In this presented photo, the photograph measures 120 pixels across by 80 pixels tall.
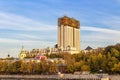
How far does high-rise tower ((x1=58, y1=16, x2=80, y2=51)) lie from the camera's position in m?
124

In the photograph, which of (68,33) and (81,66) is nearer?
(81,66)

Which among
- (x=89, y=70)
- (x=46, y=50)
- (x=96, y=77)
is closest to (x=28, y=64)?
(x=89, y=70)

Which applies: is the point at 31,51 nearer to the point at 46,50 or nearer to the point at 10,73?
the point at 46,50

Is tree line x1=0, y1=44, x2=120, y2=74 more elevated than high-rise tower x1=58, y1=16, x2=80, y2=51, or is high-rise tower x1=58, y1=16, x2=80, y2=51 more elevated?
high-rise tower x1=58, y1=16, x2=80, y2=51

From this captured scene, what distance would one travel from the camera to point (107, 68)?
171ft

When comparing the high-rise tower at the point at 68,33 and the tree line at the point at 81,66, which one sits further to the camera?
the high-rise tower at the point at 68,33

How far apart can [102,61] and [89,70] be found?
2.55m

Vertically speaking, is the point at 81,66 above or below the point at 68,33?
below

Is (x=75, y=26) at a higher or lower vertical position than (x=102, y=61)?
higher

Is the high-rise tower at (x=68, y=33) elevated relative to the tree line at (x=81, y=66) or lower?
elevated

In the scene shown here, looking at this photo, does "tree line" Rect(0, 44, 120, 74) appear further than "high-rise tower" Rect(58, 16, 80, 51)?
No

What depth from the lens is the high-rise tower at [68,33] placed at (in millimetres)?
124438

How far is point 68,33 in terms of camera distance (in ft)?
420

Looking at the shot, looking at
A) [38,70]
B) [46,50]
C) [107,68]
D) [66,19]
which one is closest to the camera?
[107,68]
